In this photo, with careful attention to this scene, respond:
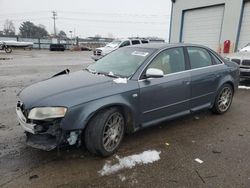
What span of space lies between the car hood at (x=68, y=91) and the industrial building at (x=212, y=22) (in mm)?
12914

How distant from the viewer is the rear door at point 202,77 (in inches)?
183

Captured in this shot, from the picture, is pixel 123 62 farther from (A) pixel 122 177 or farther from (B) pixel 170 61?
(A) pixel 122 177

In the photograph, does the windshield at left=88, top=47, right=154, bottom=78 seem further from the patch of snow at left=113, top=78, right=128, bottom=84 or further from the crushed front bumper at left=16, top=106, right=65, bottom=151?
the crushed front bumper at left=16, top=106, right=65, bottom=151

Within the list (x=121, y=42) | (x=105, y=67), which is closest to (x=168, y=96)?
(x=105, y=67)

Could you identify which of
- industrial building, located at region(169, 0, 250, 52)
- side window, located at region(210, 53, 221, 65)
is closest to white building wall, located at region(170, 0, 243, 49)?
industrial building, located at region(169, 0, 250, 52)

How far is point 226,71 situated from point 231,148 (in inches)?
78.8

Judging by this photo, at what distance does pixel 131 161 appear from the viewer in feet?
11.2

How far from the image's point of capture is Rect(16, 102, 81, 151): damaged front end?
122 inches

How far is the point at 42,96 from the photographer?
10.8 feet

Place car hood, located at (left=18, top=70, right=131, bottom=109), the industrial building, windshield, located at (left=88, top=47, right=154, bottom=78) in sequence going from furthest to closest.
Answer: the industrial building
windshield, located at (left=88, top=47, right=154, bottom=78)
car hood, located at (left=18, top=70, right=131, bottom=109)

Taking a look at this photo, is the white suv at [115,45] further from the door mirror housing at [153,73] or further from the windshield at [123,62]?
the door mirror housing at [153,73]

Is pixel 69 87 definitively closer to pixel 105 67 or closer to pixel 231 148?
pixel 105 67

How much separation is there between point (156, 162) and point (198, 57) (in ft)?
8.09

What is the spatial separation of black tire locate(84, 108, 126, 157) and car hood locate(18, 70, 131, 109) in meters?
0.28
